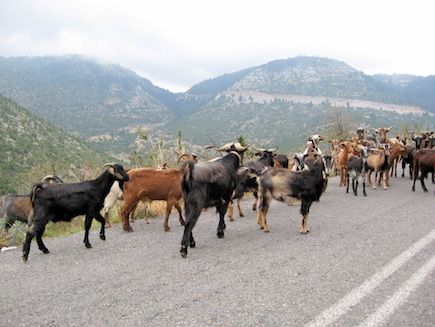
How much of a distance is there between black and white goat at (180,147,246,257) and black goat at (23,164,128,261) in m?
1.65

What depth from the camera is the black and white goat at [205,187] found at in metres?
7.88

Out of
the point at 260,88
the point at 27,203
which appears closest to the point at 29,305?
the point at 27,203

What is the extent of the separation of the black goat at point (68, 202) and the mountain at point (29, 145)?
105ft

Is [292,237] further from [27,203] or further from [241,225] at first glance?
[27,203]

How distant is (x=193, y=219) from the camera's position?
775 centimetres

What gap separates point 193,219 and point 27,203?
5.69 metres

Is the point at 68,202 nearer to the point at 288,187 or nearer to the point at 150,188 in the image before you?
the point at 150,188

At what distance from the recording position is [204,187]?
26.7 feet

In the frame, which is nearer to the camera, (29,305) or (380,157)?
(29,305)

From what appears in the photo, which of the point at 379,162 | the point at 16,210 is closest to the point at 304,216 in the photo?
the point at 16,210

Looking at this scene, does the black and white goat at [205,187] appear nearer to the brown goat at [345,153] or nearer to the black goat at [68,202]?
the black goat at [68,202]

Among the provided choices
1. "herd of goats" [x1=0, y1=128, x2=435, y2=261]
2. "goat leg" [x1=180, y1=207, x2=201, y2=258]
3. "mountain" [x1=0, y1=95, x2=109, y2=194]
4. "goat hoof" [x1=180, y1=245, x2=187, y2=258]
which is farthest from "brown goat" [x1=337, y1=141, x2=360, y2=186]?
"mountain" [x1=0, y1=95, x2=109, y2=194]

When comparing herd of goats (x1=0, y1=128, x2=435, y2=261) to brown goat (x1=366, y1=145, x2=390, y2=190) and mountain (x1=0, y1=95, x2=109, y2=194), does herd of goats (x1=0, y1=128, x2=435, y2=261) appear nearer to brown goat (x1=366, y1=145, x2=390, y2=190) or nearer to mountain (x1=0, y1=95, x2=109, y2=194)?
brown goat (x1=366, y1=145, x2=390, y2=190)

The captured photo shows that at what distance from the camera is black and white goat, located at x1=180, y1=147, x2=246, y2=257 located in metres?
7.88
